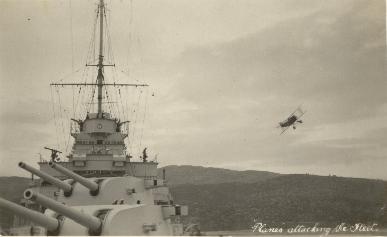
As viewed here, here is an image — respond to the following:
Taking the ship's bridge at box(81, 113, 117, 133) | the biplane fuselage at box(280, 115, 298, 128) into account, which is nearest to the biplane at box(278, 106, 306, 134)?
the biplane fuselage at box(280, 115, 298, 128)

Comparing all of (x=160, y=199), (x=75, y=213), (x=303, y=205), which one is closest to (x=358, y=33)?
(x=75, y=213)

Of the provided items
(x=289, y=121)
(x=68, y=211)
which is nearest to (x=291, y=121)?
(x=289, y=121)

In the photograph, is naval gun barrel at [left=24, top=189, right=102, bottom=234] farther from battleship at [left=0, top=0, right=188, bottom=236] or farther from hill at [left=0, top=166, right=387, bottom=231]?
hill at [left=0, top=166, right=387, bottom=231]

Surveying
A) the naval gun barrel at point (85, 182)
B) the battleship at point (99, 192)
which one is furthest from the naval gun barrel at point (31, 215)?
the naval gun barrel at point (85, 182)

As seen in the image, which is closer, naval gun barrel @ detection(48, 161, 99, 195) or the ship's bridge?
naval gun barrel @ detection(48, 161, 99, 195)

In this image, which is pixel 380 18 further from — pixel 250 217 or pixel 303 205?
pixel 250 217

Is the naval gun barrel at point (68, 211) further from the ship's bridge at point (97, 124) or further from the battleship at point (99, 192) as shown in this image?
the ship's bridge at point (97, 124)

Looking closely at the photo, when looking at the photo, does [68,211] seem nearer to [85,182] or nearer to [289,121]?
[85,182]
